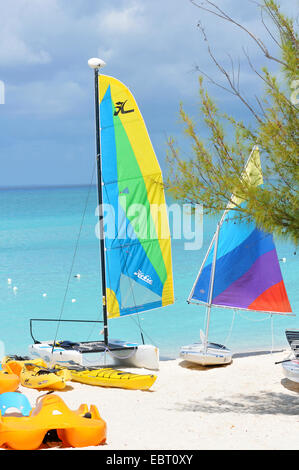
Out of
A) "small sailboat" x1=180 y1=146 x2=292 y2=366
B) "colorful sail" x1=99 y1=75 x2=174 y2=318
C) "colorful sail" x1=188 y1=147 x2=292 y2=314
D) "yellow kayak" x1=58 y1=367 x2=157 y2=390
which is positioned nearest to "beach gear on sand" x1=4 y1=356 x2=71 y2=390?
Answer: "yellow kayak" x1=58 y1=367 x2=157 y2=390

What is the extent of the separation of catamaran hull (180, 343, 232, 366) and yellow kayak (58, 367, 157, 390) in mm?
2266

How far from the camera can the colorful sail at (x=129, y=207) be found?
13125 millimetres

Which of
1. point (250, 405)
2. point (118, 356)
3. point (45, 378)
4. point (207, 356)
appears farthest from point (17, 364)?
point (250, 405)

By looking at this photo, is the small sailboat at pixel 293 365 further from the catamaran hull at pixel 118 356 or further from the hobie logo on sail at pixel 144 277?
the hobie logo on sail at pixel 144 277

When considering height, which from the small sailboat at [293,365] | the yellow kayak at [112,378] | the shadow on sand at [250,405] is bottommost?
the shadow on sand at [250,405]

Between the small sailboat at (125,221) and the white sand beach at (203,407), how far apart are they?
1138 millimetres

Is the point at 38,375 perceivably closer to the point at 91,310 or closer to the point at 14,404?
the point at 14,404

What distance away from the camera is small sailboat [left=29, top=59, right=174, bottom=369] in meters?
13.0

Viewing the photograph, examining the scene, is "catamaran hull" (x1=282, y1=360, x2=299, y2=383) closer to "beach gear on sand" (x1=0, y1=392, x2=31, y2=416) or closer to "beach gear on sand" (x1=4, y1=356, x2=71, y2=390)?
"beach gear on sand" (x1=4, y1=356, x2=71, y2=390)

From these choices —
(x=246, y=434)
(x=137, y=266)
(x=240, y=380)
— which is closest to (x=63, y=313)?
(x=137, y=266)

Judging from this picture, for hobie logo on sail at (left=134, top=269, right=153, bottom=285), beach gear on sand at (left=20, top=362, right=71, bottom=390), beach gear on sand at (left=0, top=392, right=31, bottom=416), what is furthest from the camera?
hobie logo on sail at (left=134, top=269, right=153, bottom=285)

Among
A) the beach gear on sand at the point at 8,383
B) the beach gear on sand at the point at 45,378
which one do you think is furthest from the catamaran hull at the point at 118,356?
the beach gear on sand at the point at 8,383

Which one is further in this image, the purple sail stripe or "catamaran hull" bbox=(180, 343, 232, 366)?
the purple sail stripe

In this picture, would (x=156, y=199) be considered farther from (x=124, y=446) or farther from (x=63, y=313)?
(x=63, y=313)
